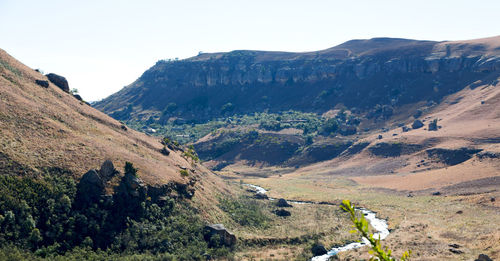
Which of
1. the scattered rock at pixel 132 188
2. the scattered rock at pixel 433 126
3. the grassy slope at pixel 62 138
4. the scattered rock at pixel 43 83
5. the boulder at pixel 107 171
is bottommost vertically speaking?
the scattered rock at pixel 433 126

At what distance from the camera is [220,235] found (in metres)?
42.1

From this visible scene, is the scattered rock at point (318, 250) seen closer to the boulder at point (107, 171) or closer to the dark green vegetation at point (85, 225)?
the dark green vegetation at point (85, 225)

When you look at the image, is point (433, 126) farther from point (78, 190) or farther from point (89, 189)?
point (78, 190)

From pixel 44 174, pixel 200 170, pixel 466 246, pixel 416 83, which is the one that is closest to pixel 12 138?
pixel 44 174

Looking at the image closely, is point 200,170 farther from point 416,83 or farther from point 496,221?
point 416,83

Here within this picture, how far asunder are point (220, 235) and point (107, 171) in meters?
14.9

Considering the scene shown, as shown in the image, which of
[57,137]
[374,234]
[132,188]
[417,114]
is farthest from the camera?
[417,114]

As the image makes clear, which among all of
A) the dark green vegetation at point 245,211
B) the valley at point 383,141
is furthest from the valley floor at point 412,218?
the dark green vegetation at point 245,211

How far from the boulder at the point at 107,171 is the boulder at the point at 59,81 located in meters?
29.0

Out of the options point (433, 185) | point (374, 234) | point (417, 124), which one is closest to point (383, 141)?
point (417, 124)

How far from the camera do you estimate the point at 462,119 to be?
11825 centimetres

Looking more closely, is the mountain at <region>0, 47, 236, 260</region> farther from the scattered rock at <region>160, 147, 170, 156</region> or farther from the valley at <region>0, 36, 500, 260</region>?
the scattered rock at <region>160, 147, 170, 156</region>

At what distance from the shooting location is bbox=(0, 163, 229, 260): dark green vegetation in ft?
101

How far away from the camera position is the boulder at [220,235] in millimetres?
41594
